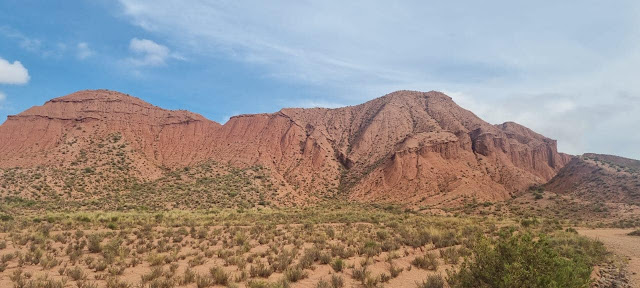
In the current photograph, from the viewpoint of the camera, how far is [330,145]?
7850cm

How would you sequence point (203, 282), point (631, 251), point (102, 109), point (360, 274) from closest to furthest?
point (203, 282) < point (360, 274) < point (631, 251) < point (102, 109)

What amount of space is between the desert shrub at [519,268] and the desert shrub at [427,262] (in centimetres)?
319

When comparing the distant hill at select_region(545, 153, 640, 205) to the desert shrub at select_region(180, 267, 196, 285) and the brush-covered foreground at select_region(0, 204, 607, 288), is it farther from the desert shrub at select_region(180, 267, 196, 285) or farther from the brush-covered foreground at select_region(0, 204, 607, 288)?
the desert shrub at select_region(180, 267, 196, 285)

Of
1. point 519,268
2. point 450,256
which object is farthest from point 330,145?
point 519,268

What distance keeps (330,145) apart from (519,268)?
71.1 metres

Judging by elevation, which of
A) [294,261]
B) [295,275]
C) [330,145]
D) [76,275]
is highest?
[330,145]

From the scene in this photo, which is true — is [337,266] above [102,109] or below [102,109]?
below

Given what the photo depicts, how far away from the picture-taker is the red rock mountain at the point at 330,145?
58094 mm

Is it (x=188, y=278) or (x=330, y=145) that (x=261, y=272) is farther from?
(x=330, y=145)

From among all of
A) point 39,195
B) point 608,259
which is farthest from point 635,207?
point 39,195

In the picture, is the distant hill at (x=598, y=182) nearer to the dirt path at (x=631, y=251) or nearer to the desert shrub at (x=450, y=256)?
the dirt path at (x=631, y=251)

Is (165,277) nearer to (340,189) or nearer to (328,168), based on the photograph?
(340,189)

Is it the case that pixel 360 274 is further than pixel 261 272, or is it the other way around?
pixel 261 272

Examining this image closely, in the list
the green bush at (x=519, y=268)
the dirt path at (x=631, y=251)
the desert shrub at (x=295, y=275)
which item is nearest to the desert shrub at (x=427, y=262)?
the green bush at (x=519, y=268)
